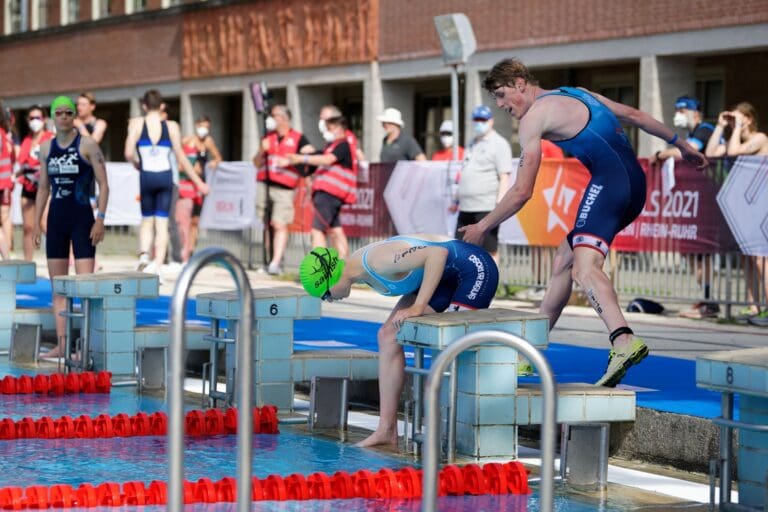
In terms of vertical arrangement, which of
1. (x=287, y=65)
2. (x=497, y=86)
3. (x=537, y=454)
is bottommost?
(x=537, y=454)

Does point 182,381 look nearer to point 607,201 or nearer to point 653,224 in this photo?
point 607,201

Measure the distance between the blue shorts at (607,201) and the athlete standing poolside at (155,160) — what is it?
29.3 ft

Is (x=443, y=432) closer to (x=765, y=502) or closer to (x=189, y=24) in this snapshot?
(x=765, y=502)

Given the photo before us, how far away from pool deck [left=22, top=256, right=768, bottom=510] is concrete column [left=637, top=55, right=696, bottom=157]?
5602 millimetres

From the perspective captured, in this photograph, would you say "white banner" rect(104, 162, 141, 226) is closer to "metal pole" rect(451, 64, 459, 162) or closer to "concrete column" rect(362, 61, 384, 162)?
"concrete column" rect(362, 61, 384, 162)

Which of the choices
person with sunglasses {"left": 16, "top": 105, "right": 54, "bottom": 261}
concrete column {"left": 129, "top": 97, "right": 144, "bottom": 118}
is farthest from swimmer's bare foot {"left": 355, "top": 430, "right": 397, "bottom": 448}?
concrete column {"left": 129, "top": 97, "right": 144, "bottom": 118}

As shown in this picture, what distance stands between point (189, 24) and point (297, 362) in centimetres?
2695

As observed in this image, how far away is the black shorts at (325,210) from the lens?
19266 millimetres

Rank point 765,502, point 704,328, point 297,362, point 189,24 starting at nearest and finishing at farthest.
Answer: point 765,502
point 297,362
point 704,328
point 189,24

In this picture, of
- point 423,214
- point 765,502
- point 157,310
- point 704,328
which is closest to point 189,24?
point 423,214

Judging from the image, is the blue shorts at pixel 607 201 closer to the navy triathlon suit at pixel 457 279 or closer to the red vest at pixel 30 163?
the navy triathlon suit at pixel 457 279

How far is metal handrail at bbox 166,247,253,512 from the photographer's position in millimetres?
5012

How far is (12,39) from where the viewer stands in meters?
44.2

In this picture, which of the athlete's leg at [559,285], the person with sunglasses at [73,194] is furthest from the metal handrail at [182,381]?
the person with sunglasses at [73,194]
